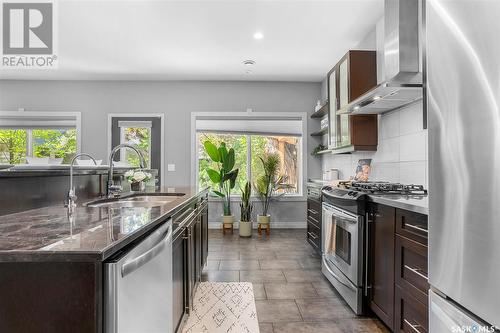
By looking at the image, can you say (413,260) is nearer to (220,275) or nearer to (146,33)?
(220,275)

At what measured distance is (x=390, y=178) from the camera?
10.3 ft

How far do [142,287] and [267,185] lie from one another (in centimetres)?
424

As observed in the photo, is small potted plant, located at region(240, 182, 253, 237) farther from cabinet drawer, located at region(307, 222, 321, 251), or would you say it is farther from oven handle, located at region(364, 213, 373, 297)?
oven handle, located at region(364, 213, 373, 297)

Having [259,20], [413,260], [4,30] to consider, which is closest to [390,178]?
[413,260]

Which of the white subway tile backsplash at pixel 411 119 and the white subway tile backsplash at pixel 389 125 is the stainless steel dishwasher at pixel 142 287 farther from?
the white subway tile backsplash at pixel 389 125

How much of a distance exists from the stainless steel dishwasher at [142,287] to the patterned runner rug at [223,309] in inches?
29.8

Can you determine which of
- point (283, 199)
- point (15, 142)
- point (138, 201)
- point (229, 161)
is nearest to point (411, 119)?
point (138, 201)

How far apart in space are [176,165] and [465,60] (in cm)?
518

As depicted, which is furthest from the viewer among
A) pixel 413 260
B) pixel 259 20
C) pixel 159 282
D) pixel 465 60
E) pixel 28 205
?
pixel 259 20

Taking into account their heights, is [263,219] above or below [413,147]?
below

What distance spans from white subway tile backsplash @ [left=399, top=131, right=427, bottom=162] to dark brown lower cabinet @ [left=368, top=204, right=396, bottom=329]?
2.70 ft

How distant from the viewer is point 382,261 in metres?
2.06

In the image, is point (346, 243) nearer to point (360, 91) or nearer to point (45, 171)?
point (360, 91)

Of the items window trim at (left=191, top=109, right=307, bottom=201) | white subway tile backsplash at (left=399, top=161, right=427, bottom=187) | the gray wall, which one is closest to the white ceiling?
the gray wall
